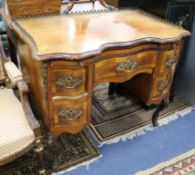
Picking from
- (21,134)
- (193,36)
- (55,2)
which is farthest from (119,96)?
(21,134)

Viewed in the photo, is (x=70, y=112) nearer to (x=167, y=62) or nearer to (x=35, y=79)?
(x=35, y=79)

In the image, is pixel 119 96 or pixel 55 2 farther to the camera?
pixel 119 96

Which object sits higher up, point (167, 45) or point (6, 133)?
point (167, 45)

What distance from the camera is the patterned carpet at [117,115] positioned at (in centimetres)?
186

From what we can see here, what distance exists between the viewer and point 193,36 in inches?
78.2

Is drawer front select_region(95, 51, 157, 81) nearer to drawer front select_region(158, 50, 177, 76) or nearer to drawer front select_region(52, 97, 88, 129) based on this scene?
drawer front select_region(158, 50, 177, 76)

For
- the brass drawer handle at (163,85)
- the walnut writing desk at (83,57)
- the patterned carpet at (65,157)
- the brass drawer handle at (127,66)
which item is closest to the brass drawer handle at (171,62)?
the walnut writing desk at (83,57)

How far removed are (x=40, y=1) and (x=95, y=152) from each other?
101 cm

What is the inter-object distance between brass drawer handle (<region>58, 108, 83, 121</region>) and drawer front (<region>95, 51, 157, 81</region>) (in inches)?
7.9

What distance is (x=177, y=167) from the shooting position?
1606 mm

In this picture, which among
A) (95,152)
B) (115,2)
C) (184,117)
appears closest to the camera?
(95,152)

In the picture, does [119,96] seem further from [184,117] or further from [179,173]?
[179,173]

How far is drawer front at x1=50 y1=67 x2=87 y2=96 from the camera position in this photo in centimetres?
120

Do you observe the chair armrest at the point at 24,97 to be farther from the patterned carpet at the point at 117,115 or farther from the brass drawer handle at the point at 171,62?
the brass drawer handle at the point at 171,62
